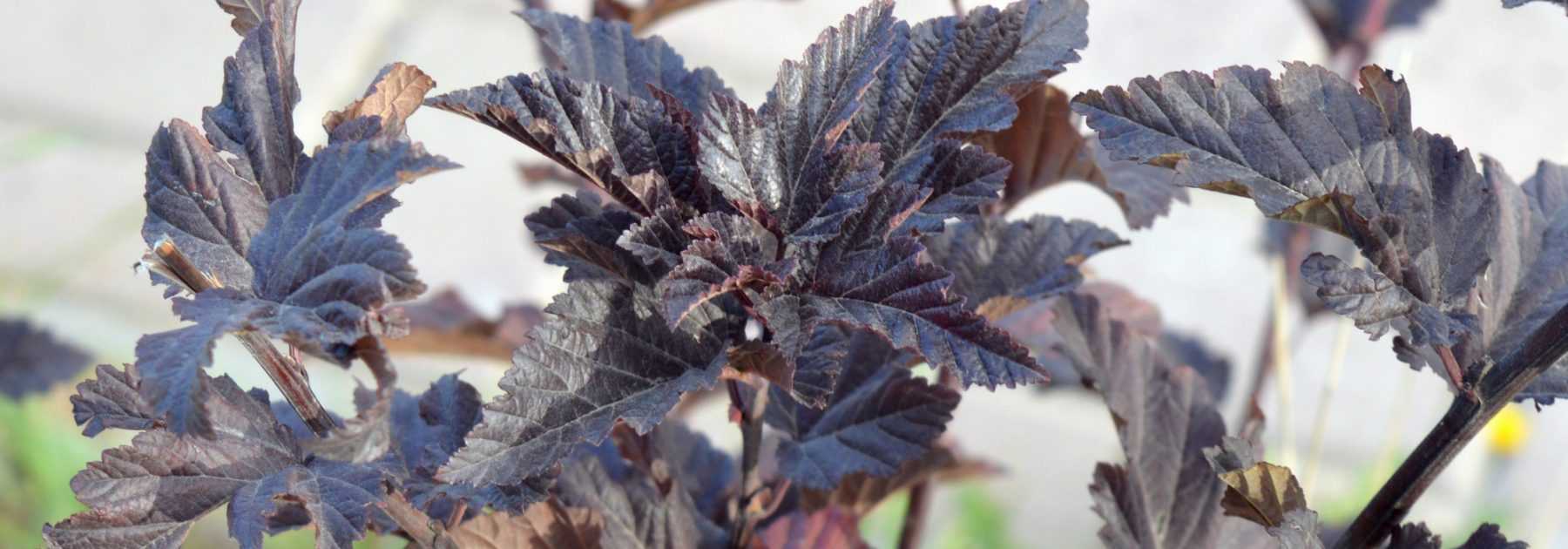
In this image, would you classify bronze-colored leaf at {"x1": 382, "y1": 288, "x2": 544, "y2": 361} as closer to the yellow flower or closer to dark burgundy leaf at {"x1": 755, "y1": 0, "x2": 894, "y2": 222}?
dark burgundy leaf at {"x1": 755, "y1": 0, "x2": 894, "y2": 222}

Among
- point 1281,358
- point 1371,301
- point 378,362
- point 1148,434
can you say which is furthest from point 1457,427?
point 1281,358

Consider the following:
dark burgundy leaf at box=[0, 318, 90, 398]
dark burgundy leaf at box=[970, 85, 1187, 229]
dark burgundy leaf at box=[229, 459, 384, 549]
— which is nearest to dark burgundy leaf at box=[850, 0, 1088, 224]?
dark burgundy leaf at box=[970, 85, 1187, 229]

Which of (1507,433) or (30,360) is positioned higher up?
(1507,433)

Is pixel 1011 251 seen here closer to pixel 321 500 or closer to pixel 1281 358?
pixel 321 500

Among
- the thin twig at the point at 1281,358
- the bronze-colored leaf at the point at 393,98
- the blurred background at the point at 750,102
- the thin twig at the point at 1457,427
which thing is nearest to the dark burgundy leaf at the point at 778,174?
the bronze-colored leaf at the point at 393,98

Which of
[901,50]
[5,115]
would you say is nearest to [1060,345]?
[901,50]

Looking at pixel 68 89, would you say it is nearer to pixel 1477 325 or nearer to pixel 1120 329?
pixel 1120 329

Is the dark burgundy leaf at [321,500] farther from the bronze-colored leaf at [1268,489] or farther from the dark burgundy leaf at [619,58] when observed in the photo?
the bronze-colored leaf at [1268,489]
